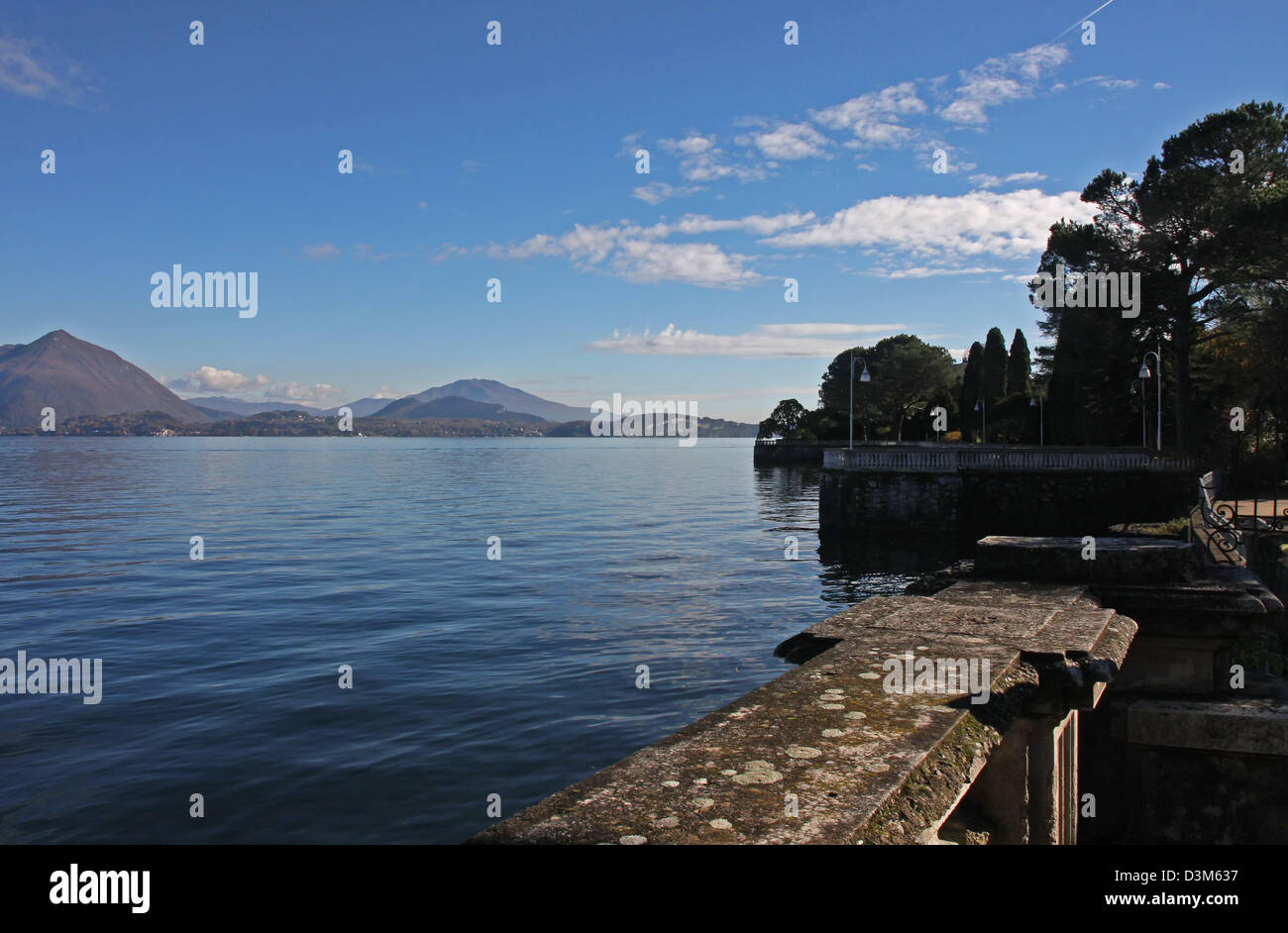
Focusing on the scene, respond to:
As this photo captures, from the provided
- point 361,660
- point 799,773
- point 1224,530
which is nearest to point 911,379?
point 1224,530

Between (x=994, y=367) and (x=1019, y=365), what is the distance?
12.0 feet

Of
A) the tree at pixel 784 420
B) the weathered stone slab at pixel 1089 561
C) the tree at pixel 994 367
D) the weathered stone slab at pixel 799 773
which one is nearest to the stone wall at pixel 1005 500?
the weathered stone slab at pixel 1089 561

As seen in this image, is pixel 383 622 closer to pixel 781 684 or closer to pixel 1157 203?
pixel 781 684

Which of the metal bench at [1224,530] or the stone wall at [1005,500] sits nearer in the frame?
the metal bench at [1224,530]

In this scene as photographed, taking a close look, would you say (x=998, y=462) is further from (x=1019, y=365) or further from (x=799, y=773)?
(x=1019, y=365)

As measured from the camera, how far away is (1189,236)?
42.2m

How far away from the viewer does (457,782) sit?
10.1 metres

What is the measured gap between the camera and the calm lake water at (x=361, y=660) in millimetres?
9758

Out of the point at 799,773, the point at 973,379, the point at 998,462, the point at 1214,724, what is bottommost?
the point at 1214,724

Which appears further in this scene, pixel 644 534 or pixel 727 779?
pixel 644 534

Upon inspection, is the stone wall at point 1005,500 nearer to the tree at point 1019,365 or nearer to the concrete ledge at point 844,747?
the concrete ledge at point 844,747

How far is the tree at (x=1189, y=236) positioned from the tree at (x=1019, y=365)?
3771 cm

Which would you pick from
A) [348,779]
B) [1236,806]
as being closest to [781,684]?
[1236,806]
